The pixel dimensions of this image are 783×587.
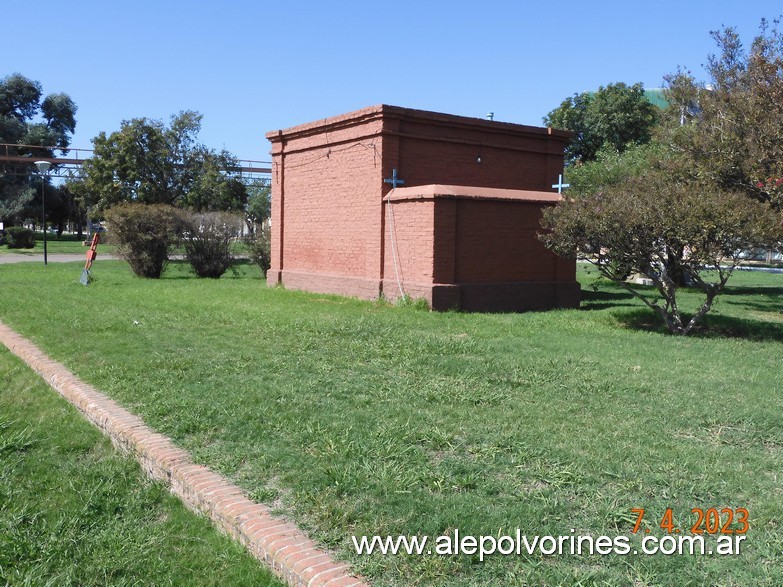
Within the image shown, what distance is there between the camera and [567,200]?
1150cm

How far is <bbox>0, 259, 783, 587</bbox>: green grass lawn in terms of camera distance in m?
3.64

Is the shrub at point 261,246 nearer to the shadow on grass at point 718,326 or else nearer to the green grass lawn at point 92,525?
the shadow on grass at point 718,326

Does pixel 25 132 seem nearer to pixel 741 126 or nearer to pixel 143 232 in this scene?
pixel 143 232

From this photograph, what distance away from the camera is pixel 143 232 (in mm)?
20375

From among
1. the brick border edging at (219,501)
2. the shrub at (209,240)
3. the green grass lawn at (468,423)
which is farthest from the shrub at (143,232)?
the brick border edging at (219,501)

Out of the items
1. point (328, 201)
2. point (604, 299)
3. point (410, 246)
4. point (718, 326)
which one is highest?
point (328, 201)

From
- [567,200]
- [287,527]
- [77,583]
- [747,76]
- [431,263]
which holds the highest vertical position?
[747,76]

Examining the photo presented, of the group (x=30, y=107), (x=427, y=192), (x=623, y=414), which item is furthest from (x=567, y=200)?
(x=30, y=107)

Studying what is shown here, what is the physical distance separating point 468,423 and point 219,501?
203cm

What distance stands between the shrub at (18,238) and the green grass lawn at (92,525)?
127 feet

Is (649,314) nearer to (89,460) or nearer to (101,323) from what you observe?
(101,323)

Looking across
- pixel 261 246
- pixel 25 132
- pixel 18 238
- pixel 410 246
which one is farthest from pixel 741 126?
pixel 25 132

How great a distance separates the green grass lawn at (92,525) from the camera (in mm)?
3807

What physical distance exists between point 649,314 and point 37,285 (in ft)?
44.8
